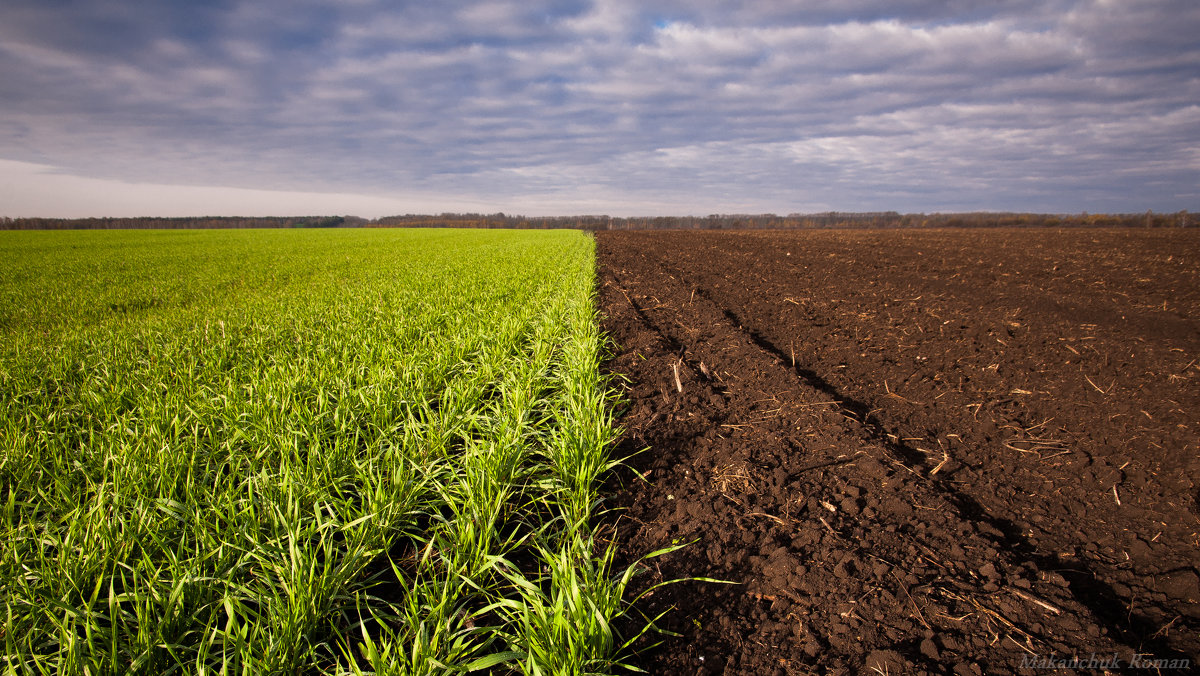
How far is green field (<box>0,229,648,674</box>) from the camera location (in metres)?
1.93

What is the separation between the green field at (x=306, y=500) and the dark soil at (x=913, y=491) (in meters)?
0.57

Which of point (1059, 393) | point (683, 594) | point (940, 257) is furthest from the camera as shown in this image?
point (940, 257)

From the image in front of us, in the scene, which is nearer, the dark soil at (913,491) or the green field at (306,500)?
the green field at (306,500)

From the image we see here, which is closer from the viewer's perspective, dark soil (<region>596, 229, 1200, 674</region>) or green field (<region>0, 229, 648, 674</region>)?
green field (<region>0, 229, 648, 674</region>)

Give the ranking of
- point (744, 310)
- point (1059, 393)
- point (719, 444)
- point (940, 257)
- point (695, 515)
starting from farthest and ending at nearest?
point (940, 257) < point (744, 310) < point (1059, 393) < point (719, 444) < point (695, 515)

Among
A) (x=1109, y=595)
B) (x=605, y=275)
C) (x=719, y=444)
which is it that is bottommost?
(x=1109, y=595)

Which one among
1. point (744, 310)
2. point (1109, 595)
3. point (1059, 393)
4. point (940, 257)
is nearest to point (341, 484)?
point (1109, 595)

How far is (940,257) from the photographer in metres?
19.3

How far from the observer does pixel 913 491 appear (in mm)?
3225

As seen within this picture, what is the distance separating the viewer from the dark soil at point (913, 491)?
2.16 m

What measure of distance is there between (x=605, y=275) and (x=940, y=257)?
14.0 metres

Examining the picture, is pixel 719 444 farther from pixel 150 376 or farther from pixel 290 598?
pixel 150 376

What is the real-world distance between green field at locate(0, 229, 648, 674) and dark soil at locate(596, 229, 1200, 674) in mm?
569

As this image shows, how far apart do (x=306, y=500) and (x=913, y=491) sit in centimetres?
381
